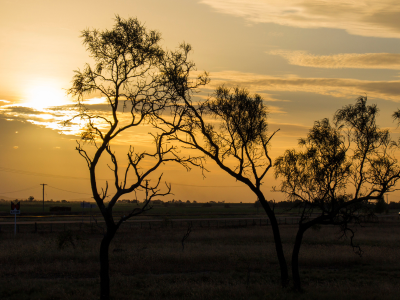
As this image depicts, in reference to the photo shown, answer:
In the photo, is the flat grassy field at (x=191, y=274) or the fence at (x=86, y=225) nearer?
the flat grassy field at (x=191, y=274)

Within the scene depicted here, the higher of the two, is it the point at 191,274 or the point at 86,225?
the point at 191,274

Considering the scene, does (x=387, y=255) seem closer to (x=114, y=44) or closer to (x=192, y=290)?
(x=192, y=290)

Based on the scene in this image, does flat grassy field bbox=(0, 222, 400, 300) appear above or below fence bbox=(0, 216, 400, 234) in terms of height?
above

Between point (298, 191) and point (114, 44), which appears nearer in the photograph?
point (114, 44)

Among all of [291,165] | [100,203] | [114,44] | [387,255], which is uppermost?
[114,44]

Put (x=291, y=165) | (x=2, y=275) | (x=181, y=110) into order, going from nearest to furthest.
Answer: (x=181, y=110), (x=291, y=165), (x=2, y=275)

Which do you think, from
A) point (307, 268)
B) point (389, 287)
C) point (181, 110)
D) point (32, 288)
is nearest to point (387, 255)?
point (307, 268)

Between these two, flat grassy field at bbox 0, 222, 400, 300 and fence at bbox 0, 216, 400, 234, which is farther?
fence at bbox 0, 216, 400, 234

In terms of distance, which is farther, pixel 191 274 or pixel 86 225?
pixel 86 225

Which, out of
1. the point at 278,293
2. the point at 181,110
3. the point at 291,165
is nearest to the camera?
the point at 181,110

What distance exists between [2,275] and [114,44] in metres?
15.5

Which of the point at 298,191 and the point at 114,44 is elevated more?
the point at 114,44

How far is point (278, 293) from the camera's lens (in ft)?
53.6

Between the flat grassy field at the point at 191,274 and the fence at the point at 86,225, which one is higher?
the flat grassy field at the point at 191,274
